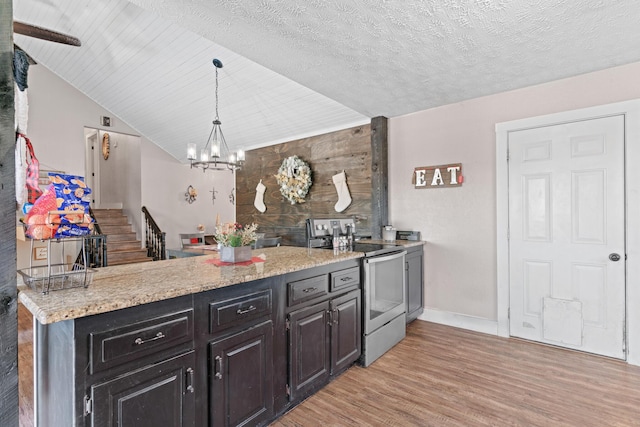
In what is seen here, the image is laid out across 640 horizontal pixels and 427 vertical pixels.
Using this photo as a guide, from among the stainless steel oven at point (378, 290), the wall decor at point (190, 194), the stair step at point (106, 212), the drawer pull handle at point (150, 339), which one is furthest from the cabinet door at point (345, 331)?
the stair step at point (106, 212)

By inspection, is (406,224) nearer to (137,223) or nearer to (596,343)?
(596,343)

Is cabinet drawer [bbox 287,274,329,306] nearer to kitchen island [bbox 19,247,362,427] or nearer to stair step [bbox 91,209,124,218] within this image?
kitchen island [bbox 19,247,362,427]

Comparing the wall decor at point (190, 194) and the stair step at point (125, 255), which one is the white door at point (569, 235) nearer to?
the stair step at point (125, 255)

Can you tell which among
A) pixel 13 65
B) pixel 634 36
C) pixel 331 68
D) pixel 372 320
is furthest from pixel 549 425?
pixel 13 65

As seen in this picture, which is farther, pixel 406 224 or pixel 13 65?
pixel 406 224

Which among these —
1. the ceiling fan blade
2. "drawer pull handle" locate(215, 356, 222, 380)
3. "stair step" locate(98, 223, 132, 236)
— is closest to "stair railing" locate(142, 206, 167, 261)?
"stair step" locate(98, 223, 132, 236)

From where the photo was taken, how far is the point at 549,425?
6.37 ft

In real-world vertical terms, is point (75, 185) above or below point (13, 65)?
below

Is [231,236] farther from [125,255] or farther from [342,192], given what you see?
[125,255]

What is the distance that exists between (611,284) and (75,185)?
3.98 metres

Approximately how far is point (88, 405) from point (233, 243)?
115 cm

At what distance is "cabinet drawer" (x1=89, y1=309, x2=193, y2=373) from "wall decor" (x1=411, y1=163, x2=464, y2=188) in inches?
124

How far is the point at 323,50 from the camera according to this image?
2.60m

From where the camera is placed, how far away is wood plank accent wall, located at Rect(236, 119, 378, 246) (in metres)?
4.39
